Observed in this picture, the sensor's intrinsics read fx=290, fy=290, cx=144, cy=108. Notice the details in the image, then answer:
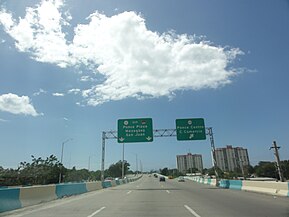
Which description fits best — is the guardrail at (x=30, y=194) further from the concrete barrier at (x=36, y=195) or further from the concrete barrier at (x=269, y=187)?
the concrete barrier at (x=269, y=187)

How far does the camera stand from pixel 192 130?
34438 millimetres

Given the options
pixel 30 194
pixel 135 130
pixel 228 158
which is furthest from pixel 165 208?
pixel 228 158

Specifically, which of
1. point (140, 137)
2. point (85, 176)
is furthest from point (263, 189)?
point (85, 176)

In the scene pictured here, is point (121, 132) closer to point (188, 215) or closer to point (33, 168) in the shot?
point (188, 215)

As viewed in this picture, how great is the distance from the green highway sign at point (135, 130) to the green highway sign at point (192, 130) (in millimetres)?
3578

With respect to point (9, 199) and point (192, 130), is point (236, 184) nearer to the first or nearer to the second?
point (192, 130)

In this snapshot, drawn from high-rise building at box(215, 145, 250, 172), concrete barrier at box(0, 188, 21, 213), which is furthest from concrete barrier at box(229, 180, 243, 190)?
high-rise building at box(215, 145, 250, 172)

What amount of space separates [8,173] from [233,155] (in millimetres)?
89804

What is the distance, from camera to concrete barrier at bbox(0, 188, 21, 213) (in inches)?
455

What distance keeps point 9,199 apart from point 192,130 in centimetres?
2507

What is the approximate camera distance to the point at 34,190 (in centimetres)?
1520

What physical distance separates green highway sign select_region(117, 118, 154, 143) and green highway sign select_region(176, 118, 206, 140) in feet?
11.7

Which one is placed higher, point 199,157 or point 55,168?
point 199,157

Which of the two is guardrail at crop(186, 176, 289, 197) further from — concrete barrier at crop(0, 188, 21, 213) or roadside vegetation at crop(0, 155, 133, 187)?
roadside vegetation at crop(0, 155, 133, 187)
